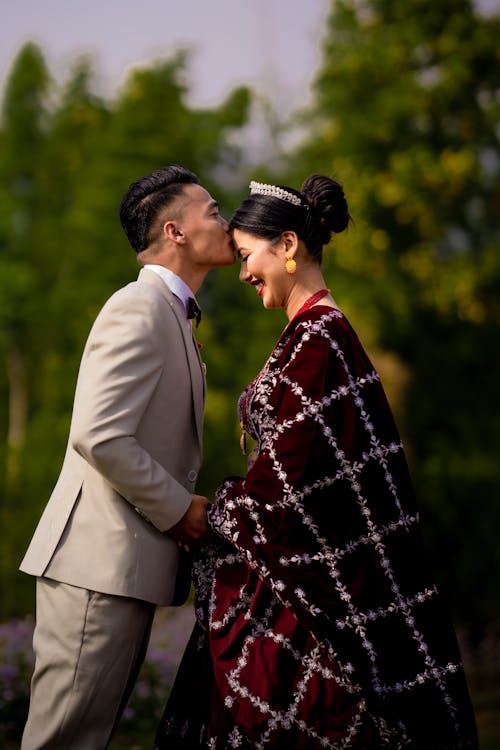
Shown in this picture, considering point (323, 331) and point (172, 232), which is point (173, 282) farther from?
point (323, 331)

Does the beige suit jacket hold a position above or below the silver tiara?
below

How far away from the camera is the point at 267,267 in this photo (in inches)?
141

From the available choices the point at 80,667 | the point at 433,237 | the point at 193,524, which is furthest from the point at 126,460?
the point at 433,237

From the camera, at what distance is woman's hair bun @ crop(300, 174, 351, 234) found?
3.59 m

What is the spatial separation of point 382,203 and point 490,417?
13.2ft

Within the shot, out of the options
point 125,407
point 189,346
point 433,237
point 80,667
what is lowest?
point 80,667

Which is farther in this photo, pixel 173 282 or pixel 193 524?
pixel 173 282

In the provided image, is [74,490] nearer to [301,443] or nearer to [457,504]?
[301,443]

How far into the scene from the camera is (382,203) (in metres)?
16.7

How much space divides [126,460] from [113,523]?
26 centimetres

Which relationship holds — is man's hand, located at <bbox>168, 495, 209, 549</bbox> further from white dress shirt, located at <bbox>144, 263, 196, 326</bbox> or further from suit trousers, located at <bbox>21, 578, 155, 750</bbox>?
white dress shirt, located at <bbox>144, 263, 196, 326</bbox>

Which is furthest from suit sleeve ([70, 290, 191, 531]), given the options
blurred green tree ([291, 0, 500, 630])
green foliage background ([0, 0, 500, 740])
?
blurred green tree ([291, 0, 500, 630])

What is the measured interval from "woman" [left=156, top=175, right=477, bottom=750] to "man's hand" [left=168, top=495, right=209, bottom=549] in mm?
52

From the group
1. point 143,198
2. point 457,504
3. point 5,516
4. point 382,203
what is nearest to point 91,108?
point 382,203
